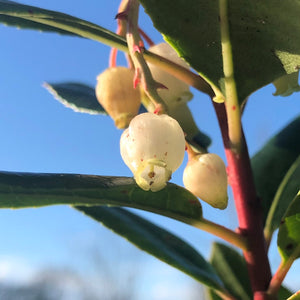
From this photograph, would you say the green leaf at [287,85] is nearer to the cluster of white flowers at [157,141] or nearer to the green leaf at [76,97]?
the cluster of white flowers at [157,141]

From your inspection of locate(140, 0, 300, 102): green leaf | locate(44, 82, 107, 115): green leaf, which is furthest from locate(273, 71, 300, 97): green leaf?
locate(44, 82, 107, 115): green leaf

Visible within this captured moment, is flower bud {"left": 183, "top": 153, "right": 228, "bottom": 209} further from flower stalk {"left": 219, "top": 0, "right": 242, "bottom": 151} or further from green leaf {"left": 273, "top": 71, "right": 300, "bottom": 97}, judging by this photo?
green leaf {"left": 273, "top": 71, "right": 300, "bottom": 97}

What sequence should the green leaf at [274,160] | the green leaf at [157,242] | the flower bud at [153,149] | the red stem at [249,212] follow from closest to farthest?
the flower bud at [153,149]
the red stem at [249,212]
the green leaf at [157,242]
the green leaf at [274,160]

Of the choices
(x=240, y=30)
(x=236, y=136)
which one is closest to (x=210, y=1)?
(x=240, y=30)

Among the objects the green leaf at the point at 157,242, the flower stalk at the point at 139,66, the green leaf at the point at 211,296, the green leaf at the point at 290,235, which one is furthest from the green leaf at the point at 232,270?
the flower stalk at the point at 139,66

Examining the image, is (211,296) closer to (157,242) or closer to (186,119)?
(157,242)
